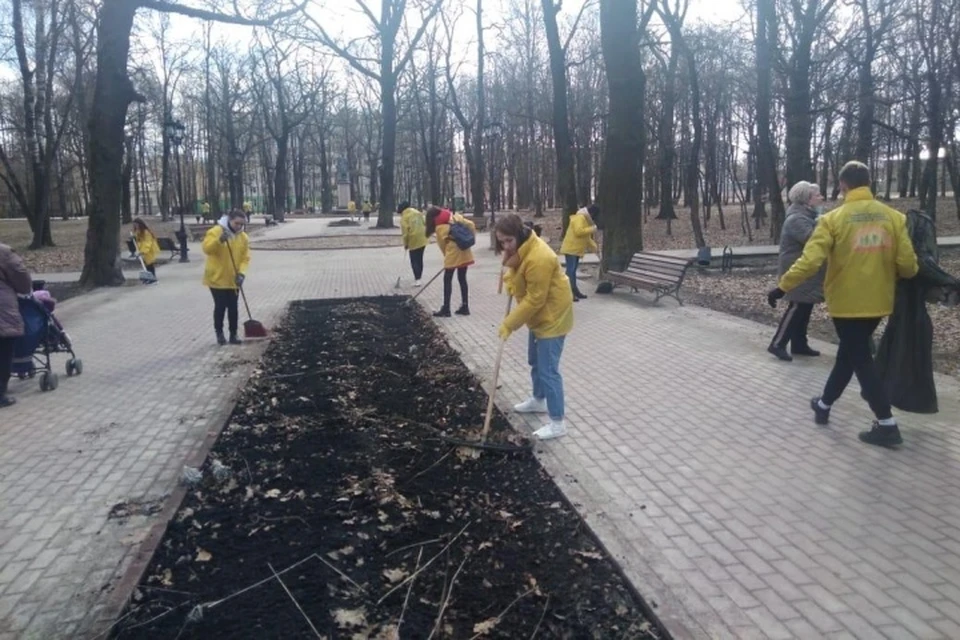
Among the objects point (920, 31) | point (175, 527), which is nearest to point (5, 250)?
point (175, 527)

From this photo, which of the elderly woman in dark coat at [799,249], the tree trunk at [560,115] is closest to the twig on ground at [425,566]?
the elderly woman in dark coat at [799,249]

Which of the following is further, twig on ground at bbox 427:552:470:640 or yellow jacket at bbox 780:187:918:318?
yellow jacket at bbox 780:187:918:318

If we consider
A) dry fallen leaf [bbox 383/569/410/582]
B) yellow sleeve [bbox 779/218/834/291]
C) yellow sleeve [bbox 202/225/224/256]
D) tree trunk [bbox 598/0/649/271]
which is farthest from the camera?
tree trunk [bbox 598/0/649/271]

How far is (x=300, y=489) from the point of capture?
4.82 metres

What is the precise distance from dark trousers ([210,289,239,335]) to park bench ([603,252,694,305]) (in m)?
6.50

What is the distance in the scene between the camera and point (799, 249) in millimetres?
7637

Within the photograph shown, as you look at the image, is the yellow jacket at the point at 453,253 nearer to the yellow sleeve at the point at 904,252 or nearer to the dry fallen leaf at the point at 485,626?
the yellow sleeve at the point at 904,252

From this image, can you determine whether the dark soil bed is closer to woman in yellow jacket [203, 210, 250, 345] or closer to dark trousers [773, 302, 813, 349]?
woman in yellow jacket [203, 210, 250, 345]

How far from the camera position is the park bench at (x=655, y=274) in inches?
473

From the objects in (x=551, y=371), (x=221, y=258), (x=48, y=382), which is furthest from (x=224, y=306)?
(x=551, y=371)

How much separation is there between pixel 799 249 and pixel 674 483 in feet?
12.9

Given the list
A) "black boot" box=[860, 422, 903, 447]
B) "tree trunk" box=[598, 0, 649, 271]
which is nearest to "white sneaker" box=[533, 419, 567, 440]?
"black boot" box=[860, 422, 903, 447]

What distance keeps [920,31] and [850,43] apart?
2.04 metres

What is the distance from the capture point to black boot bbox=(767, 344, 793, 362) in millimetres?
7992
